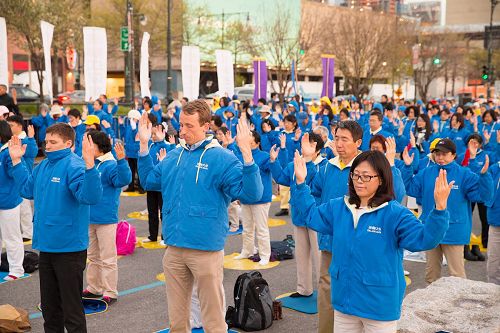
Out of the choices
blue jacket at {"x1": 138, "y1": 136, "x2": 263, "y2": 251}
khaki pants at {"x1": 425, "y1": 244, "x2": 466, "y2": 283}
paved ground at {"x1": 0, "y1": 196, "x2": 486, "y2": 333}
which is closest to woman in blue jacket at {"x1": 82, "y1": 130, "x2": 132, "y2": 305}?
paved ground at {"x1": 0, "y1": 196, "x2": 486, "y2": 333}

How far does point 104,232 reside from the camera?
290 inches

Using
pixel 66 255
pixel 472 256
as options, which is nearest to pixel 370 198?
pixel 66 255

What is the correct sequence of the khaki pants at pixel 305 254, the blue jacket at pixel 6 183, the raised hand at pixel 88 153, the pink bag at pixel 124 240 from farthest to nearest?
the pink bag at pixel 124 240, the blue jacket at pixel 6 183, the khaki pants at pixel 305 254, the raised hand at pixel 88 153

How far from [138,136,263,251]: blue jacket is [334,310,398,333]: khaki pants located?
120 centimetres

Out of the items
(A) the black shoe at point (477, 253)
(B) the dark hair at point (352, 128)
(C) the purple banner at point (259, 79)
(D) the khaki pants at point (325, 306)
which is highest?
(C) the purple banner at point (259, 79)

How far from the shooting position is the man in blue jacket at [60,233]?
18.5ft

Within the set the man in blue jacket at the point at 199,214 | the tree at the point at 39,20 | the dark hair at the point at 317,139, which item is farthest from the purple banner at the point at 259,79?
the man in blue jacket at the point at 199,214

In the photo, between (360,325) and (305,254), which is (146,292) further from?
(360,325)

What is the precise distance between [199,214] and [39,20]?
22637mm

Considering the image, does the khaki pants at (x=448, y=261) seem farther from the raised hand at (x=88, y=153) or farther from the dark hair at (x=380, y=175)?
the raised hand at (x=88, y=153)

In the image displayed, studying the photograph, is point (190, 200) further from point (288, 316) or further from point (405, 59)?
point (405, 59)

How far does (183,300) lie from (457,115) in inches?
404

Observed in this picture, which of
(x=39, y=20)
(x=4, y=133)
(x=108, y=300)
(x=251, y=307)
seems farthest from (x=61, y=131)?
(x=39, y=20)

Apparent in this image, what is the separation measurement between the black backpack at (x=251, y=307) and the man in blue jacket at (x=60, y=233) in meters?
1.58
